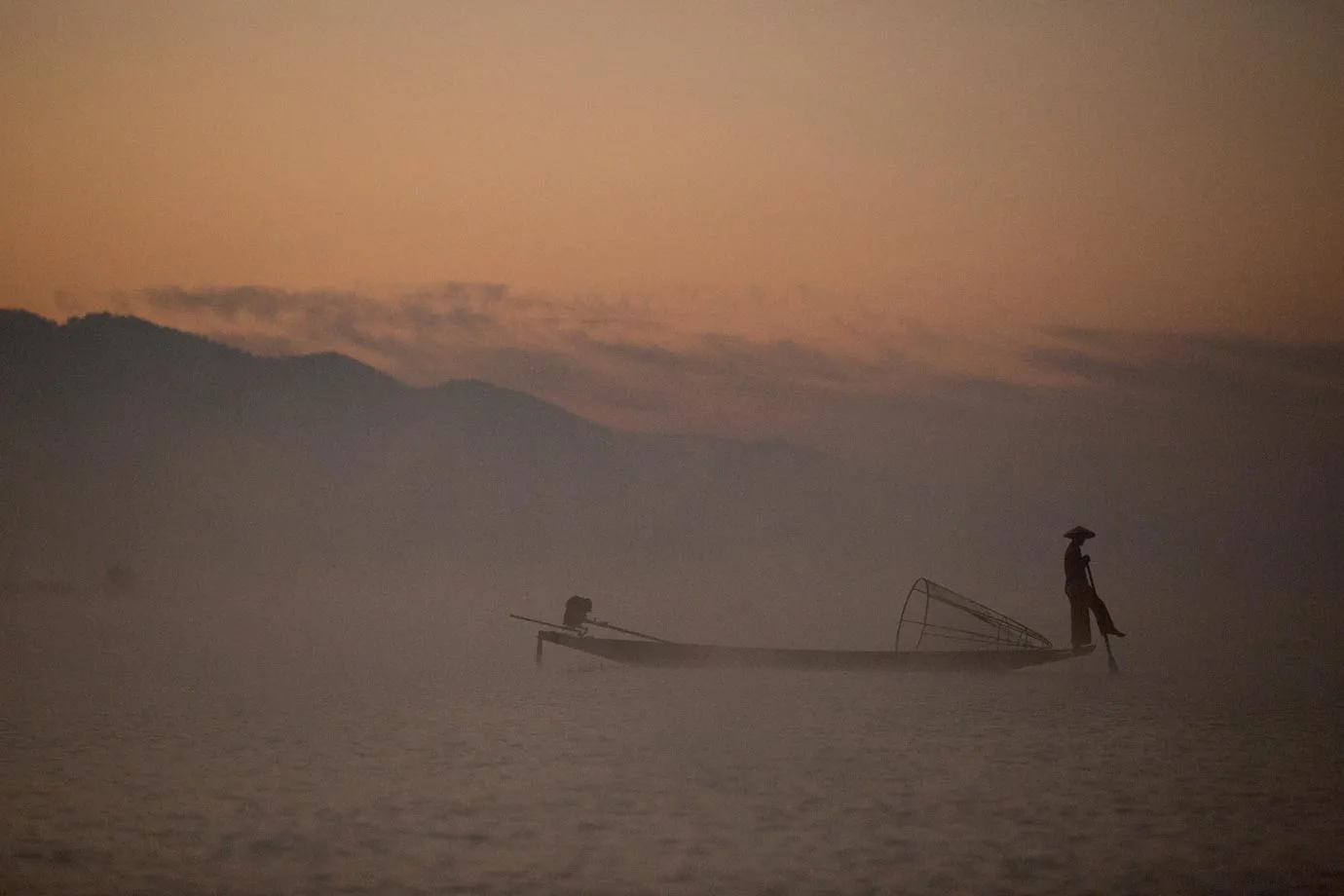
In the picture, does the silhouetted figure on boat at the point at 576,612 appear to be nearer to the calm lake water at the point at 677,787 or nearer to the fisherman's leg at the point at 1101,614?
the calm lake water at the point at 677,787

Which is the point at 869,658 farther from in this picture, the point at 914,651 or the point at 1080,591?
the point at 1080,591

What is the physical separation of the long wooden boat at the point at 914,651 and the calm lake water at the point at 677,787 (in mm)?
649

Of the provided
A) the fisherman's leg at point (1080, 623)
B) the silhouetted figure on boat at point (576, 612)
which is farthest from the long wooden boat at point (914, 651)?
the fisherman's leg at point (1080, 623)

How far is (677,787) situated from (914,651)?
12994 millimetres

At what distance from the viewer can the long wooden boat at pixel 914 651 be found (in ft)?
105

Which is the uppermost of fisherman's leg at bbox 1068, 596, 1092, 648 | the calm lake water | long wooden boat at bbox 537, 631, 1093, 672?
fisherman's leg at bbox 1068, 596, 1092, 648

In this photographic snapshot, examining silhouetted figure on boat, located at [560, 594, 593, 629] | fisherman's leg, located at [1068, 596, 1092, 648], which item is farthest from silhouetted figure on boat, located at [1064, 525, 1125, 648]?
silhouetted figure on boat, located at [560, 594, 593, 629]

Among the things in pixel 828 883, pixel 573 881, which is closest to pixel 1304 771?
pixel 828 883

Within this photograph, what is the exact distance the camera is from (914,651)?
32.1m

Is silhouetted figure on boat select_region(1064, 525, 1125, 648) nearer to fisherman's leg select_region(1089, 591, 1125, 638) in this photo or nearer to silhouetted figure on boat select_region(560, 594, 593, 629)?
fisherman's leg select_region(1089, 591, 1125, 638)

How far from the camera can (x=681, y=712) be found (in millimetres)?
28453

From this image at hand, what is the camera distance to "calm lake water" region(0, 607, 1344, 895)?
1509 centimetres

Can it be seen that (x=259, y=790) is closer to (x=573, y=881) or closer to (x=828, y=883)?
(x=573, y=881)

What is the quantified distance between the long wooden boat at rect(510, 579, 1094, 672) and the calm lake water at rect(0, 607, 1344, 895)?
649 mm
